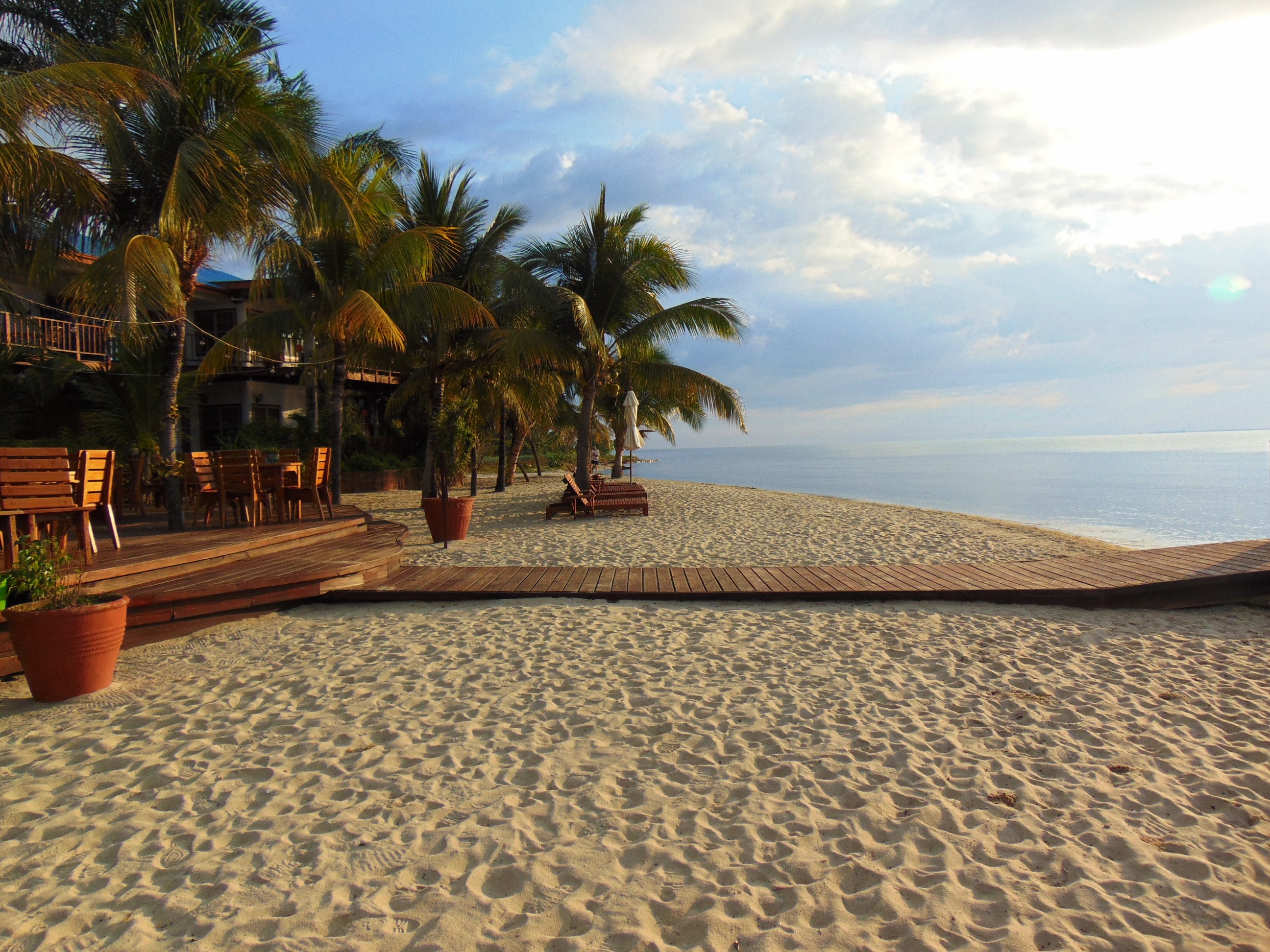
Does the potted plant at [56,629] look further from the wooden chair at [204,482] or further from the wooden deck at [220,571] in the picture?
the wooden chair at [204,482]

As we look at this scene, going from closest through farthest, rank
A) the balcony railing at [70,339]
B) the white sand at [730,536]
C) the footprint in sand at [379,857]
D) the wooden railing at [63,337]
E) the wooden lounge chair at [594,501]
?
the footprint in sand at [379,857]
the white sand at [730,536]
the wooden lounge chair at [594,501]
the balcony railing at [70,339]
the wooden railing at [63,337]

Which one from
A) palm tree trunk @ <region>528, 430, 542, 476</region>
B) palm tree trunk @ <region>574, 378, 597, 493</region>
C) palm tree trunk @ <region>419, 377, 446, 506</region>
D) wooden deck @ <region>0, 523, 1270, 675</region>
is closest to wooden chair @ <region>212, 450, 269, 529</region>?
wooden deck @ <region>0, 523, 1270, 675</region>

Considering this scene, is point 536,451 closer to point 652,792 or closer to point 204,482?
point 204,482

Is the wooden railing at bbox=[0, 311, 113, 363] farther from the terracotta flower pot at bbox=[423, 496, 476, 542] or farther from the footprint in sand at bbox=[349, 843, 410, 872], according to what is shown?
the footprint in sand at bbox=[349, 843, 410, 872]

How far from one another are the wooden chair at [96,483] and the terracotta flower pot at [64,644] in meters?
2.01

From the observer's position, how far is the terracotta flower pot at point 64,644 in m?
3.67

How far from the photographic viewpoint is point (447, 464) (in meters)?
9.82

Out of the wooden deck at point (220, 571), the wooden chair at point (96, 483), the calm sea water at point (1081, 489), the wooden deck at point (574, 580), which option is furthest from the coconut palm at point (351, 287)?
the calm sea water at point (1081, 489)

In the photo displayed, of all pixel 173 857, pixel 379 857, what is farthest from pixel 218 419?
pixel 379 857

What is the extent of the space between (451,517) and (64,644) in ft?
19.5

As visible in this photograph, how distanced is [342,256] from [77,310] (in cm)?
560

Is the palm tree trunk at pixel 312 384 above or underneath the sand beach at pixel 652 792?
above

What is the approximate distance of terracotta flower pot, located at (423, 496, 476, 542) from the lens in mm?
9586

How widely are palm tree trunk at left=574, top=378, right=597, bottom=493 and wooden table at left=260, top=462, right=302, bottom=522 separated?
7000 mm
